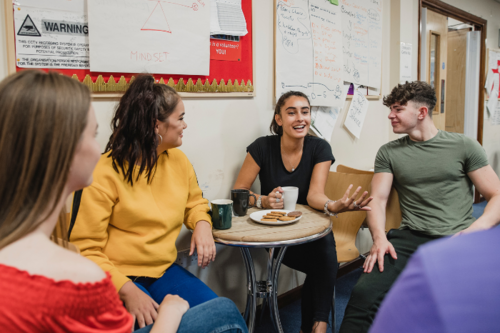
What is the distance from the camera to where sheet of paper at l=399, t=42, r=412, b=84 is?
2.98m

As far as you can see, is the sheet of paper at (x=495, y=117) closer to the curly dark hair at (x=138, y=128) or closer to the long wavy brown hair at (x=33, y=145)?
the curly dark hair at (x=138, y=128)

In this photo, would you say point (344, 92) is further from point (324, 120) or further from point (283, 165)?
point (283, 165)

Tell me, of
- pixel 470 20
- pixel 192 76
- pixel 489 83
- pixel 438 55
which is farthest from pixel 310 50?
pixel 489 83

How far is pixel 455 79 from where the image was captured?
14.2ft

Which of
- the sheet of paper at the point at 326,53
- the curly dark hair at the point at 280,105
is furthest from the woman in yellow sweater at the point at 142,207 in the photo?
the sheet of paper at the point at 326,53

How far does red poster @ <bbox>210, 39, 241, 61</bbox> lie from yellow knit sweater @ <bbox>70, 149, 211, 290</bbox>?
70cm

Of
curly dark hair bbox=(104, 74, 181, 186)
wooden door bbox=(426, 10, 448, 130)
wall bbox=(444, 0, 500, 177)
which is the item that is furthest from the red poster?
wall bbox=(444, 0, 500, 177)

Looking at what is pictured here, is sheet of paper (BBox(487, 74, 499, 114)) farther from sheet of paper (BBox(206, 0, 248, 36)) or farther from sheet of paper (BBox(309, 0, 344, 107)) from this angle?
sheet of paper (BBox(206, 0, 248, 36))

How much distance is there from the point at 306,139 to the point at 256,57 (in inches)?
22.0

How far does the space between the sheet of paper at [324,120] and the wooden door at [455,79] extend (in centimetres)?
246

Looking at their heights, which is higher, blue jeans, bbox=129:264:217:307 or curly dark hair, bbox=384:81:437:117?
curly dark hair, bbox=384:81:437:117

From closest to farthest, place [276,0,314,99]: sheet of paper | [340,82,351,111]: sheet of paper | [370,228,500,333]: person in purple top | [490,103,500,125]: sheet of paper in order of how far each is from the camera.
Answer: [370,228,500,333]: person in purple top < [276,0,314,99]: sheet of paper < [340,82,351,111]: sheet of paper < [490,103,500,125]: sheet of paper

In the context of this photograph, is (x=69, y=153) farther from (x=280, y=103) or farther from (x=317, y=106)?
(x=317, y=106)

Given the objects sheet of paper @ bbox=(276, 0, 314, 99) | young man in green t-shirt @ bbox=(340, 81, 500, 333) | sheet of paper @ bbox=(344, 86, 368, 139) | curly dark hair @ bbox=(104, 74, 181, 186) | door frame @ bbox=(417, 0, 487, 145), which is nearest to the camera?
curly dark hair @ bbox=(104, 74, 181, 186)
